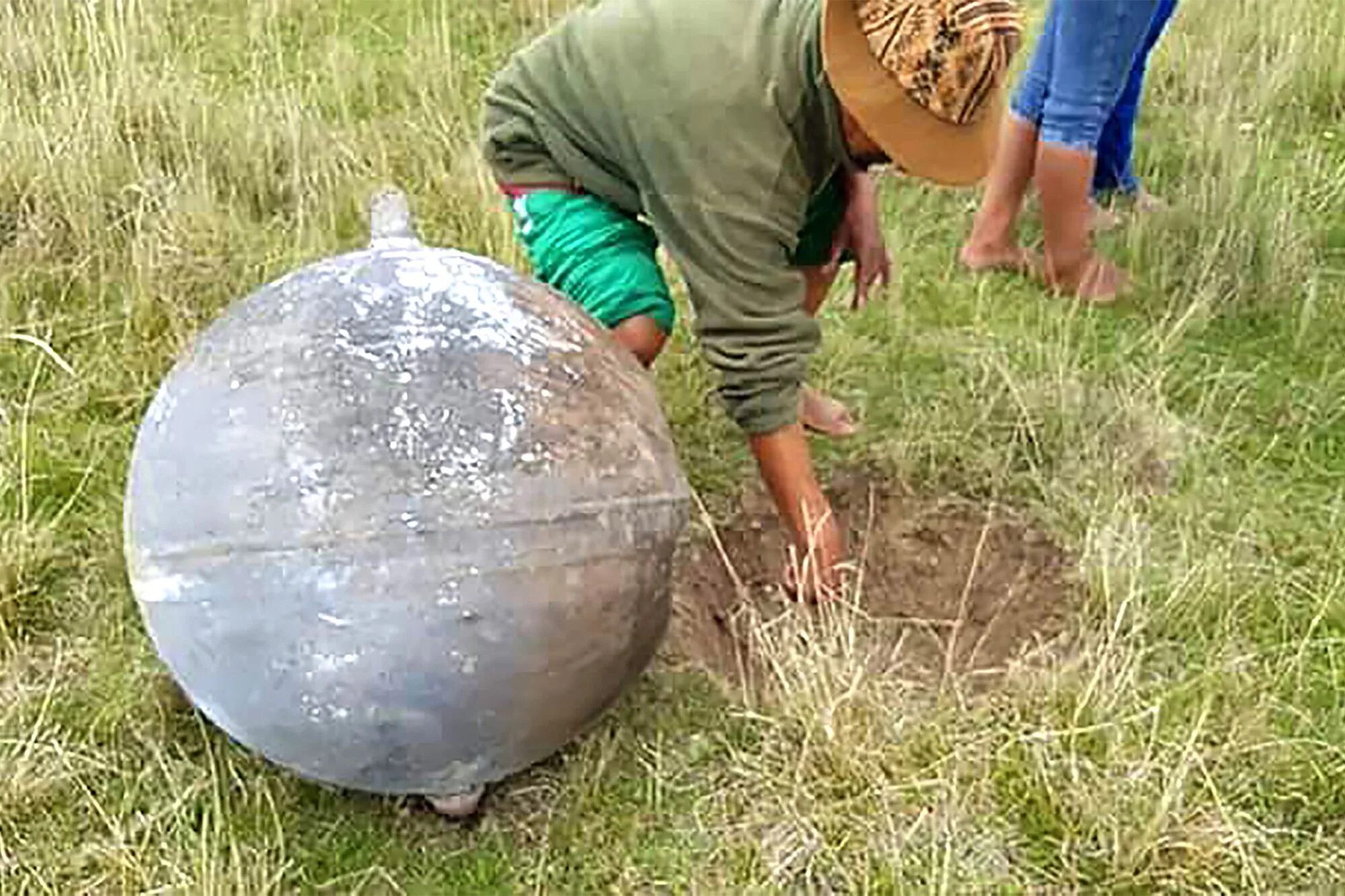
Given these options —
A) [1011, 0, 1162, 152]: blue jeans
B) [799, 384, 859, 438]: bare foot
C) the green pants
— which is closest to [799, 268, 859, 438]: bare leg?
[799, 384, 859, 438]: bare foot

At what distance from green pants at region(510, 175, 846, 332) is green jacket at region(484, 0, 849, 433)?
0.16 meters

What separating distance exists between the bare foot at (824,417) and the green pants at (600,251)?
50 cm

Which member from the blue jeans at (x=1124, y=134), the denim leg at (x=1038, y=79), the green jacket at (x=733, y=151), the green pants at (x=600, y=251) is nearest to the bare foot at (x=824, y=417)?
the green pants at (x=600, y=251)

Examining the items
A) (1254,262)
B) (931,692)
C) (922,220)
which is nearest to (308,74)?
(922,220)

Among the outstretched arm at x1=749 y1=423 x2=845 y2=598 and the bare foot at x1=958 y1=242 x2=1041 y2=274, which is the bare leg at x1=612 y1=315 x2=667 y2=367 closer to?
the outstretched arm at x1=749 y1=423 x2=845 y2=598

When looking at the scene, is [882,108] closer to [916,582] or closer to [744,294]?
[744,294]

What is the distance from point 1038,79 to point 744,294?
1931 millimetres

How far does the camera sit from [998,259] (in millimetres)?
4902

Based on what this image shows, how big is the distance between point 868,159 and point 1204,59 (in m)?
2.94

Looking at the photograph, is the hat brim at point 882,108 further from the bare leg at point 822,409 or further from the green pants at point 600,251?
the bare leg at point 822,409

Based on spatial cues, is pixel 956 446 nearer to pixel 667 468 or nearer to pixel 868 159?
pixel 868 159

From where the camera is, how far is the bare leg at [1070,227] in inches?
186

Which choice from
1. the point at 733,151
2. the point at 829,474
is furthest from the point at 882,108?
the point at 829,474

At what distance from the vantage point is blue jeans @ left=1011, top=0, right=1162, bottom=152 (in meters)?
4.55
